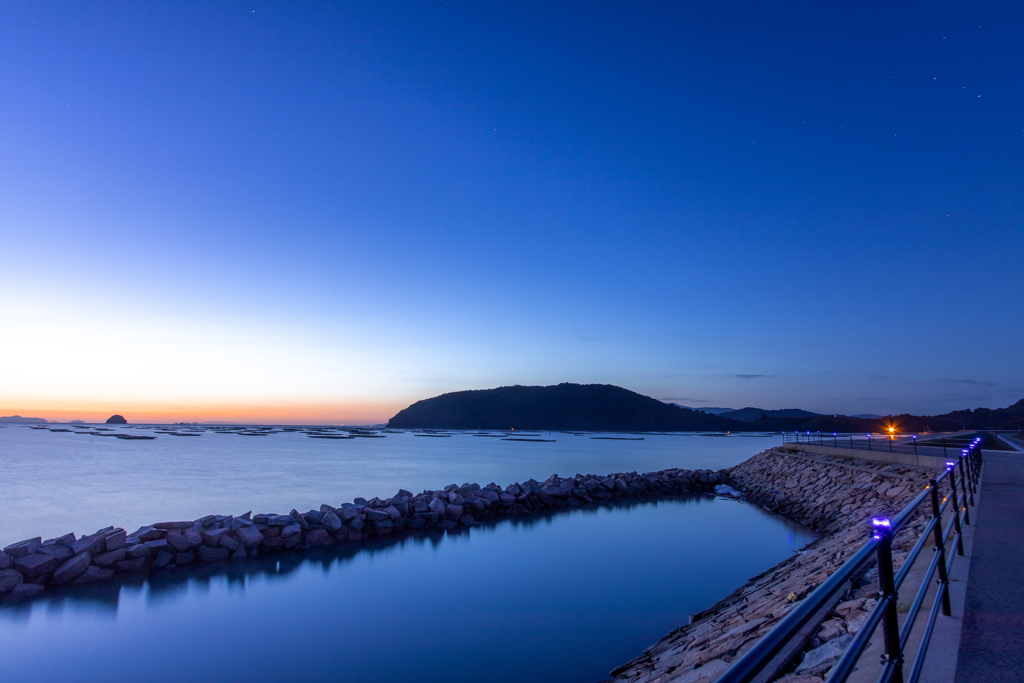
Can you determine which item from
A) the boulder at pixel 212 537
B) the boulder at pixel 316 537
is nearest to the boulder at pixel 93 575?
the boulder at pixel 212 537

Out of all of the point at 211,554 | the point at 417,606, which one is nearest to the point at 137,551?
the point at 211,554

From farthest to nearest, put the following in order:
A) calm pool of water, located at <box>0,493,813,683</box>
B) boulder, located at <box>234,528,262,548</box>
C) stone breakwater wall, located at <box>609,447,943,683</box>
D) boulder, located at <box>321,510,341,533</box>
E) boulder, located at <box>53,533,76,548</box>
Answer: boulder, located at <box>321,510,341,533</box> → boulder, located at <box>234,528,262,548</box> → boulder, located at <box>53,533,76,548</box> → calm pool of water, located at <box>0,493,813,683</box> → stone breakwater wall, located at <box>609,447,943,683</box>

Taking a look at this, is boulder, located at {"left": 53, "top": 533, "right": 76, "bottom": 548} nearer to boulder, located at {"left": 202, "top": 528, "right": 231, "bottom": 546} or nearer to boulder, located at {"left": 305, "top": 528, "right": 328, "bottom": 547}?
boulder, located at {"left": 202, "top": 528, "right": 231, "bottom": 546}

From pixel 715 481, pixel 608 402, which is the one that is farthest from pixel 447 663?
pixel 608 402

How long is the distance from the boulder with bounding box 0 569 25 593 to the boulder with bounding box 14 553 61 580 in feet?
0.29

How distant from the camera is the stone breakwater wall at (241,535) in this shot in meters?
9.15

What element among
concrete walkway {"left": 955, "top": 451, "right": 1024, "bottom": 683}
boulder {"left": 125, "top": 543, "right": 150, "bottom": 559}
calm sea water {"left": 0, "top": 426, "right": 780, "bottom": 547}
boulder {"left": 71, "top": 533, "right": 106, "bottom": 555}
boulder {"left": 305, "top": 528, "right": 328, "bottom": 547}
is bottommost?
calm sea water {"left": 0, "top": 426, "right": 780, "bottom": 547}

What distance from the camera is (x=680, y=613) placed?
29.3 ft

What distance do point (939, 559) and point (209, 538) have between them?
39.5 feet

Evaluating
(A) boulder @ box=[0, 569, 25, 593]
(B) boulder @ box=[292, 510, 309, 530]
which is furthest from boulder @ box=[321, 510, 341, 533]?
(A) boulder @ box=[0, 569, 25, 593]

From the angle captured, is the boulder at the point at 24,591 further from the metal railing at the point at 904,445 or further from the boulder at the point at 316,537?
the metal railing at the point at 904,445

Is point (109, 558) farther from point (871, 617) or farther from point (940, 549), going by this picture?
point (940, 549)

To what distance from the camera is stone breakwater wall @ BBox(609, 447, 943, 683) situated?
4457 millimetres

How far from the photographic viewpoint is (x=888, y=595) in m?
2.01
